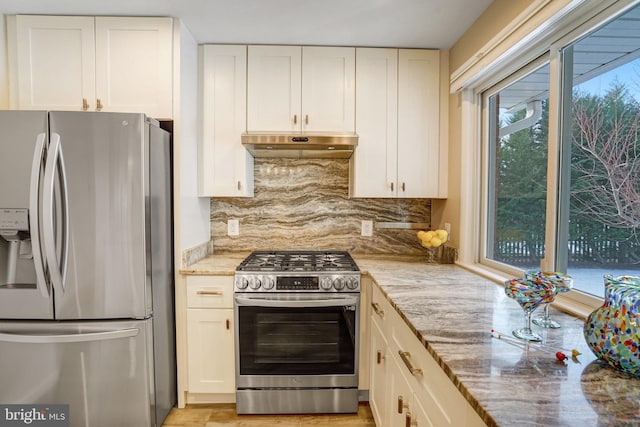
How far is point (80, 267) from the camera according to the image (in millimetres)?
1694

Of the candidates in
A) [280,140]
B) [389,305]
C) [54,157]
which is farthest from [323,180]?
[54,157]

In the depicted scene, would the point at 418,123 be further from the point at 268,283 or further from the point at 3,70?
the point at 3,70

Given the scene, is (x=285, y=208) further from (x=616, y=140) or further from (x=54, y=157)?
(x=616, y=140)

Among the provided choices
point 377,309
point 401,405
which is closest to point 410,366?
point 401,405

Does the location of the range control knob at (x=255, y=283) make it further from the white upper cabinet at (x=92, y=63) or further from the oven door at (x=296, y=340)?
the white upper cabinet at (x=92, y=63)

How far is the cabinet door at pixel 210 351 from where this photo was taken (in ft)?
6.81

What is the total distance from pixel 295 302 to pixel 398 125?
4.68 feet

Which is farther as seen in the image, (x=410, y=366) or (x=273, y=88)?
(x=273, y=88)

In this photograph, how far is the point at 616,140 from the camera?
1.19 m

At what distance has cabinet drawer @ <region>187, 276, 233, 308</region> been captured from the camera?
6.77 feet

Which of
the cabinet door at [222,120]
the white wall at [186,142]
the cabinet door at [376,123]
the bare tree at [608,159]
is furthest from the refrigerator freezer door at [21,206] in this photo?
the bare tree at [608,159]

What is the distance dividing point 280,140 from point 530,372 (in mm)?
1763

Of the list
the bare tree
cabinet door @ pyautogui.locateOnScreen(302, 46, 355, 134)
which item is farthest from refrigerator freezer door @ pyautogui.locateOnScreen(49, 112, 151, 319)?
the bare tree

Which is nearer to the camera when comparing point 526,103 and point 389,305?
point 389,305
